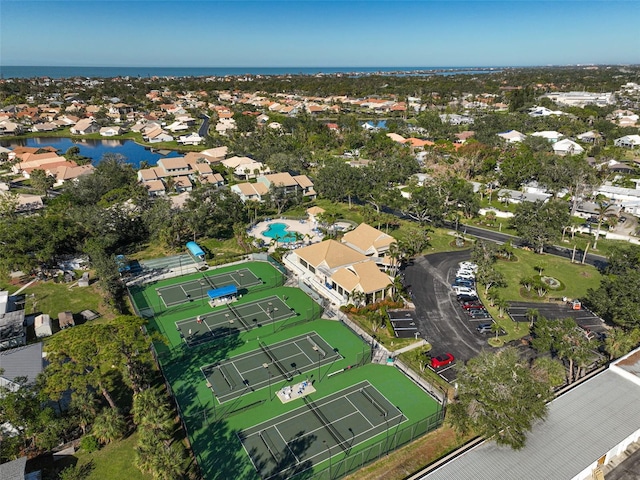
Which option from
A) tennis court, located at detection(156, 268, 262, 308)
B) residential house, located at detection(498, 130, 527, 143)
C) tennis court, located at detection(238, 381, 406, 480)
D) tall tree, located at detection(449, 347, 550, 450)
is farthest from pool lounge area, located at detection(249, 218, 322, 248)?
residential house, located at detection(498, 130, 527, 143)

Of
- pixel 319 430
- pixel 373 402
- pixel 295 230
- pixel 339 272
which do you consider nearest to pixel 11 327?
pixel 319 430

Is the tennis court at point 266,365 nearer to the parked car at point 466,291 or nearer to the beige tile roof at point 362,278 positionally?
the beige tile roof at point 362,278

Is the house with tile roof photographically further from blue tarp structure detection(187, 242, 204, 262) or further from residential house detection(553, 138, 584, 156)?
residential house detection(553, 138, 584, 156)

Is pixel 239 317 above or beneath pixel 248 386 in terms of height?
beneath

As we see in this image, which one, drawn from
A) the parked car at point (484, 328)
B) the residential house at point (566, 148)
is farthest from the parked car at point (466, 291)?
the residential house at point (566, 148)

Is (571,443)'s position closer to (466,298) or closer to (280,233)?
(466,298)

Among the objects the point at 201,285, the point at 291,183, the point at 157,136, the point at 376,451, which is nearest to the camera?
the point at 376,451

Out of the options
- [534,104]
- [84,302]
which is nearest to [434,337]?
[84,302]

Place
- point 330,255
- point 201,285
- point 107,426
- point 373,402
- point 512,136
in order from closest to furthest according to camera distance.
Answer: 1. point 107,426
2. point 373,402
3. point 201,285
4. point 330,255
5. point 512,136

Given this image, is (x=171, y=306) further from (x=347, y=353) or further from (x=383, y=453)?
(x=383, y=453)
